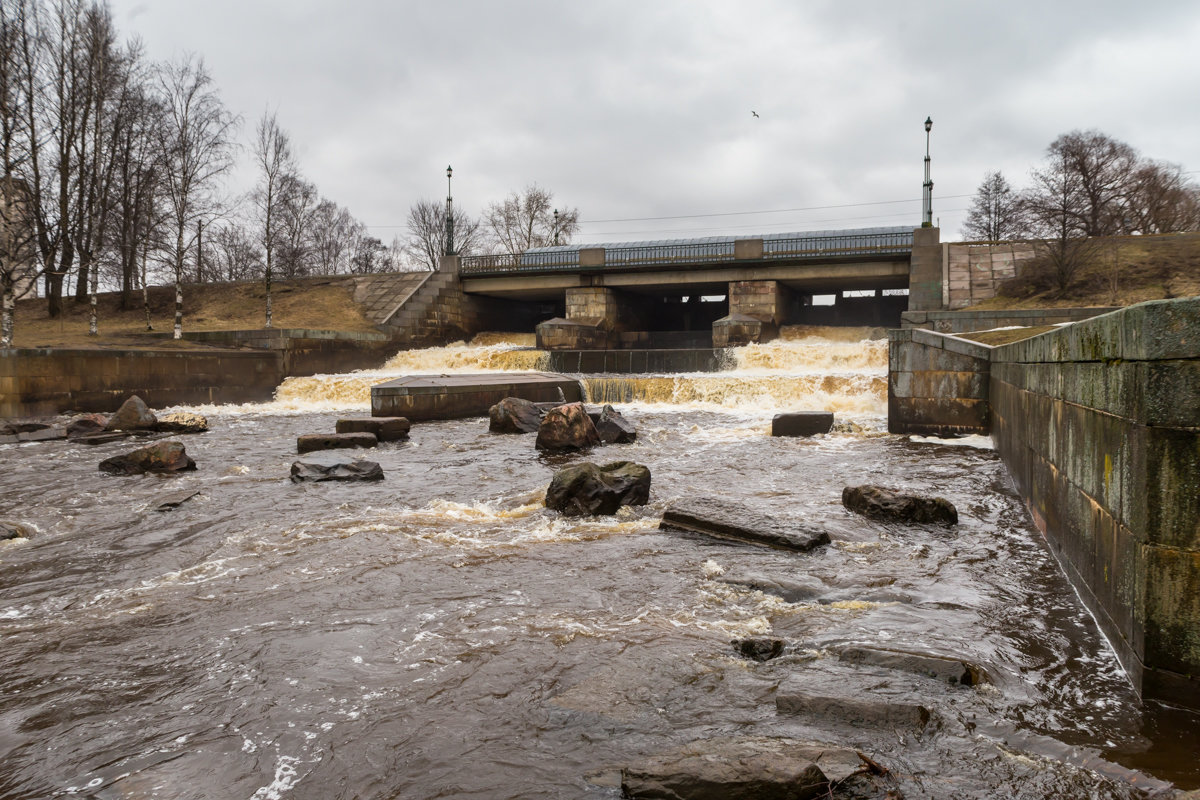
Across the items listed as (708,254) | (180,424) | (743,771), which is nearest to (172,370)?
(180,424)

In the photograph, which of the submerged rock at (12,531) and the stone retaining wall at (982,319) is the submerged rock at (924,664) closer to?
the submerged rock at (12,531)

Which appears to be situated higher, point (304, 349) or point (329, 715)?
point (304, 349)

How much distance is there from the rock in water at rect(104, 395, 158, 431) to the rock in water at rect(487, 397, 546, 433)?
23.2 ft

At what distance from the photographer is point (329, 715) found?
11.0 feet

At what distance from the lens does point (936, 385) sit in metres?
12.9

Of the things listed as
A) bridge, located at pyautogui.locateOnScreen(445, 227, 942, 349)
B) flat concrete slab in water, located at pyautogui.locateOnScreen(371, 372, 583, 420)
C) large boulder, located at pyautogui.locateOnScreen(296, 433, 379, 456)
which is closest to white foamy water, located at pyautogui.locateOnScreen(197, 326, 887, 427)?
flat concrete slab in water, located at pyautogui.locateOnScreen(371, 372, 583, 420)

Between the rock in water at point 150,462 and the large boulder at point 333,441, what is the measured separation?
1787 millimetres

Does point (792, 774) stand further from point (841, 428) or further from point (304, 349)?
point (304, 349)

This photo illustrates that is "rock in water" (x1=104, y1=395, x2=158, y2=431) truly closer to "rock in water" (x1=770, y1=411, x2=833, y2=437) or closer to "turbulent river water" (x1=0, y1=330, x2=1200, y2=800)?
"turbulent river water" (x1=0, y1=330, x2=1200, y2=800)

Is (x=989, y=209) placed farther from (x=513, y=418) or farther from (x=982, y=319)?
(x=513, y=418)

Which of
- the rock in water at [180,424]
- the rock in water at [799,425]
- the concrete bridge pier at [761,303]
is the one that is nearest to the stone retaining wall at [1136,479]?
the rock in water at [799,425]

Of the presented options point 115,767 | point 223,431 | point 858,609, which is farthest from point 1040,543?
point 223,431

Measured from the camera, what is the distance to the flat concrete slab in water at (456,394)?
1652 centimetres

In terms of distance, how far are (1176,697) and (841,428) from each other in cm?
1118
